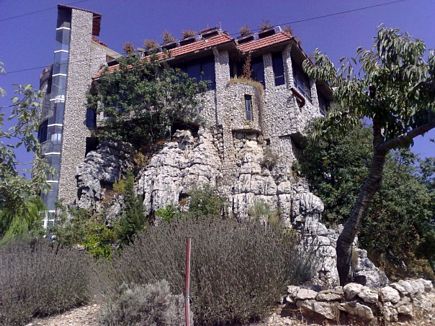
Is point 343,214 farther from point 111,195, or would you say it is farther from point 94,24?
point 94,24

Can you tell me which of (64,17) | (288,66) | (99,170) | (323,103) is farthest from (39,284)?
(64,17)

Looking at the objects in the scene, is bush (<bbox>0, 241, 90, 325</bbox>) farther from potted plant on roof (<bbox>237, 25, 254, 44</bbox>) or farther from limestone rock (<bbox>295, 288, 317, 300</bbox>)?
potted plant on roof (<bbox>237, 25, 254, 44</bbox>)

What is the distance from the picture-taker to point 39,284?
23.4 ft

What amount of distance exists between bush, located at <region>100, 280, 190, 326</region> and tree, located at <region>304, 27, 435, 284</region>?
3.21m

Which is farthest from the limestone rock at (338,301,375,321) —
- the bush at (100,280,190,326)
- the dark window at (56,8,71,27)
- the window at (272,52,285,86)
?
the dark window at (56,8,71,27)

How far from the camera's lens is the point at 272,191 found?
1742 cm

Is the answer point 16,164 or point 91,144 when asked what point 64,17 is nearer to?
point 91,144

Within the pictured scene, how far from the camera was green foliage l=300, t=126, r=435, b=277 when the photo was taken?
662 inches

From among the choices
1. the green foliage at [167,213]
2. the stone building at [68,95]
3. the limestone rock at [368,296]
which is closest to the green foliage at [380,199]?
the green foliage at [167,213]

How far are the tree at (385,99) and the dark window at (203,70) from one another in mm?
13661

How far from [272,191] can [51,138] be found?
42.1 ft

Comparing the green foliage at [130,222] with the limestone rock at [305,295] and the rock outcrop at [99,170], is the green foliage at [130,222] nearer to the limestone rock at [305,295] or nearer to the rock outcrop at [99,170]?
the rock outcrop at [99,170]

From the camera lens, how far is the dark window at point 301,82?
849 inches

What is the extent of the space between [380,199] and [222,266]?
13091 mm
